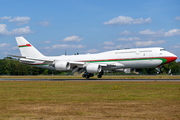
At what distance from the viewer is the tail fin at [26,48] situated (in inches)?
2028

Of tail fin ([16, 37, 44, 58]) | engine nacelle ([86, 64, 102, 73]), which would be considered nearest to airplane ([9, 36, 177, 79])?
engine nacelle ([86, 64, 102, 73])

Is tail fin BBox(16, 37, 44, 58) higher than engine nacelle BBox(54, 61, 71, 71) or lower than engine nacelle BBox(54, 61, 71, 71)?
higher

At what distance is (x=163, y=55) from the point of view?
39.2 m

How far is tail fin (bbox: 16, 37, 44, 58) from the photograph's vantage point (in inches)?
2028

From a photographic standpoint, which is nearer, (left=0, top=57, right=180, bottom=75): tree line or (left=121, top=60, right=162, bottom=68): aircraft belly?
(left=121, top=60, right=162, bottom=68): aircraft belly

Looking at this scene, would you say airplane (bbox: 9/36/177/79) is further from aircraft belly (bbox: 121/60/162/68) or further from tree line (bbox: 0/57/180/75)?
tree line (bbox: 0/57/180/75)

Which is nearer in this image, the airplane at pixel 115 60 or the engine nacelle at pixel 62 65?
the airplane at pixel 115 60

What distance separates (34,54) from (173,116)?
4544cm

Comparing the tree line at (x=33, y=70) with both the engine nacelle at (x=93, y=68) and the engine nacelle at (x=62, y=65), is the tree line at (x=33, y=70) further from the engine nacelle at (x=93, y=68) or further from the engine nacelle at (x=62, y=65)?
the engine nacelle at (x=93, y=68)

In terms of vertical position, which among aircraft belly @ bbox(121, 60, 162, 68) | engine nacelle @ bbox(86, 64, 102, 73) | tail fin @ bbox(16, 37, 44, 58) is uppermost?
tail fin @ bbox(16, 37, 44, 58)

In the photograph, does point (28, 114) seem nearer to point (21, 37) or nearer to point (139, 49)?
point (139, 49)

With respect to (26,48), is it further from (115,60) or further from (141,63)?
(141,63)

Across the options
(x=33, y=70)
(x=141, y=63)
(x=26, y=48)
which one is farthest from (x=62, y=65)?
(x=33, y=70)

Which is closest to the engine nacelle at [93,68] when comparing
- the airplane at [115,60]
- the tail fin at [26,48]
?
the airplane at [115,60]
